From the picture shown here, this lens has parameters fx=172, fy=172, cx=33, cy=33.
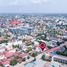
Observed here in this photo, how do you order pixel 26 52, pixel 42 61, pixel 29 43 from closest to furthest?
pixel 42 61
pixel 26 52
pixel 29 43

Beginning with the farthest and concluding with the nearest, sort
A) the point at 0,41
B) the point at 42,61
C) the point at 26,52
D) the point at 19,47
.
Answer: the point at 0,41 < the point at 19,47 < the point at 26,52 < the point at 42,61

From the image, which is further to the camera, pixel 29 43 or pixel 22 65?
pixel 29 43

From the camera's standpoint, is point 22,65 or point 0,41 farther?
point 0,41

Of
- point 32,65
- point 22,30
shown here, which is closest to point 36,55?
point 32,65

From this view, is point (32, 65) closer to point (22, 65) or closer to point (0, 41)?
point (22, 65)

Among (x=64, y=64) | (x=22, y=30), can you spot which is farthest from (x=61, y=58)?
(x=22, y=30)

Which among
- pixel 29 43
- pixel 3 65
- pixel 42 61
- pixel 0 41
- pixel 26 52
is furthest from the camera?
pixel 0 41

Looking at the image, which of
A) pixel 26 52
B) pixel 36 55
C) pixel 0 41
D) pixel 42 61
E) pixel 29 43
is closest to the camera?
pixel 42 61

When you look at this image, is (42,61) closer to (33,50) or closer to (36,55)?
(36,55)
